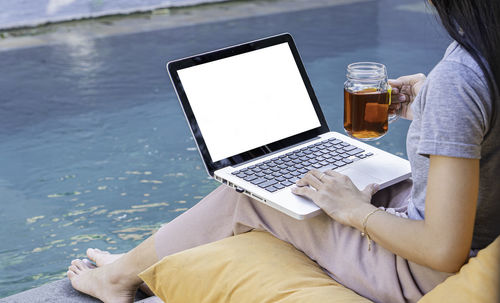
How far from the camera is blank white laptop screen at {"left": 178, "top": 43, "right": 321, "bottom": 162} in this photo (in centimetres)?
159

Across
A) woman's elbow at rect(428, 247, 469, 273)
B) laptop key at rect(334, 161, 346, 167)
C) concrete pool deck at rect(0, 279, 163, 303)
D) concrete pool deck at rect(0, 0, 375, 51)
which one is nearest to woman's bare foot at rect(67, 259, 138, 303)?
concrete pool deck at rect(0, 279, 163, 303)

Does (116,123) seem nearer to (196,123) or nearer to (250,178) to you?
(196,123)

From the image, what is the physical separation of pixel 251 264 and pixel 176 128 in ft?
8.34

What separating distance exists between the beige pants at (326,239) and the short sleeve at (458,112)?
0.29 meters

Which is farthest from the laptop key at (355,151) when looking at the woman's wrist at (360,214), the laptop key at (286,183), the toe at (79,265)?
the toe at (79,265)

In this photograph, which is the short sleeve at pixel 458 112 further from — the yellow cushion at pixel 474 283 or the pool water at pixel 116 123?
the pool water at pixel 116 123

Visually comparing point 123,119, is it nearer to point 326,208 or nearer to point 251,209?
point 251,209

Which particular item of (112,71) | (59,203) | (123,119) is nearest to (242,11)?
(112,71)

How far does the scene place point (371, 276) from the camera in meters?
1.32

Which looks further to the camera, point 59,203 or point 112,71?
point 112,71

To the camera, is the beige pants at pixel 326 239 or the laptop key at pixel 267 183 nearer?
the beige pants at pixel 326 239

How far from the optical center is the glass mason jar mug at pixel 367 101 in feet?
4.90

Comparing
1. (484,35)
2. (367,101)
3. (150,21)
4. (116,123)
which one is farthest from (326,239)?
(150,21)

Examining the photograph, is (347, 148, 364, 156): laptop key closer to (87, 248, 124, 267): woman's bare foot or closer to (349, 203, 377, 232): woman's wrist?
(349, 203, 377, 232): woman's wrist
